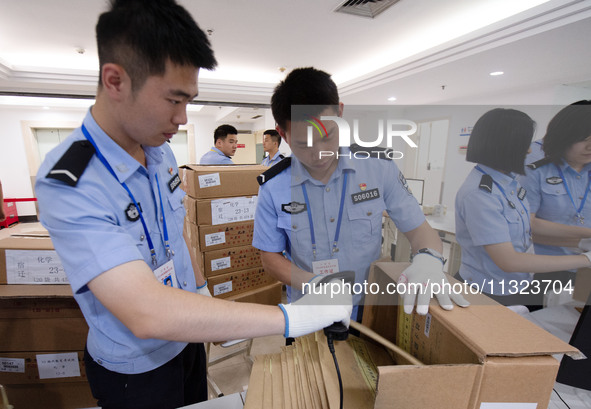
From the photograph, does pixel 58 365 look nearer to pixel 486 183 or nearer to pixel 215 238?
pixel 215 238

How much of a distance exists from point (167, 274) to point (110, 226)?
315mm

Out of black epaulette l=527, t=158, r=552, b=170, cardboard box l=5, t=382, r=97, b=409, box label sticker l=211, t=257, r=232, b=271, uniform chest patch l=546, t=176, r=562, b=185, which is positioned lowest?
cardboard box l=5, t=382, r=97, b=409

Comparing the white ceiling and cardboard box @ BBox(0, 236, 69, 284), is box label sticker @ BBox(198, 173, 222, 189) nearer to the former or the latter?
cardboard box @ BBox(0, 236, 69, 284)

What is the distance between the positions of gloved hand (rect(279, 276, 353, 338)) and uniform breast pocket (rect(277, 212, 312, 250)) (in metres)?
0.35

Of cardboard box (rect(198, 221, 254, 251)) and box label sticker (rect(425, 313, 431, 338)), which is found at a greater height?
box label sticker (rect(425, 313, 431, 338))

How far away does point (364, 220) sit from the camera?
106cm

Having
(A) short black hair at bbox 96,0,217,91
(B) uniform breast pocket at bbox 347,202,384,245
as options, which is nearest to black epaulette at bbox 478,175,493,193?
(B) uniform breast pocket at bbox 347,202,384,245

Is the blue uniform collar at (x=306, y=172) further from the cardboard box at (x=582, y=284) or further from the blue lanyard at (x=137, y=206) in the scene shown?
the cardboard box at (x=582, y=284)

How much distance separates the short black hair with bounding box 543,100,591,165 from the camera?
3.08 feet

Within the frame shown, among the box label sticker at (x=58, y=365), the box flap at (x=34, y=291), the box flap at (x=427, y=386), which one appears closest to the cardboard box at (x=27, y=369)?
the box label sticker at (x=58, y=365)

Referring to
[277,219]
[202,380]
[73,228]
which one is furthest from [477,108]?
[202,380]

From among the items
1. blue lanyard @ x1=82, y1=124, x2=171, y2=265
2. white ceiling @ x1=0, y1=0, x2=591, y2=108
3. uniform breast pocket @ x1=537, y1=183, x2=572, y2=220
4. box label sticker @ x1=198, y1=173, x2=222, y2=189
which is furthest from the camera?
white ceiling @ x1=0, y1=0, x2=591, y2=108

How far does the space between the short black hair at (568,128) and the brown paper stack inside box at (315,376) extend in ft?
3.21

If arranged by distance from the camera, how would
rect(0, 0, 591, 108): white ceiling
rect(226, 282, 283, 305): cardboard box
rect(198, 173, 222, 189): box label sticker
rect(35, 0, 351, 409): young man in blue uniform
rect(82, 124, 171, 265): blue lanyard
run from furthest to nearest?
rect(0, 0, 591, 108): white ceiling < rect(226, 282, 283, 305): cardboard box < rect(198, 173, 222, 189): box label sticker < rect(82, 124, 171, 265): blue lanyard < rect(35, 0, 351, 409): young man in blue uniform
